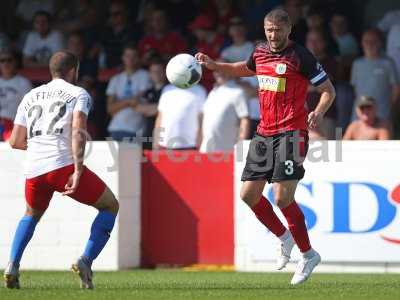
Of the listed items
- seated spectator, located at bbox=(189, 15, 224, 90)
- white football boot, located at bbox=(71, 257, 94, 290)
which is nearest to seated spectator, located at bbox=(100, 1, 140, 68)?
seated spectator, located at bbox=(189, 15, 224, 90)

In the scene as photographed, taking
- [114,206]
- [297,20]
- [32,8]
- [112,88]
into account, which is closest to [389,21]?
[297,20]

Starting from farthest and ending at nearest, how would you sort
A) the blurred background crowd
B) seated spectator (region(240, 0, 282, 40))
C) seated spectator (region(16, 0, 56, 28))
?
seated spectator (region(16, 0, 56, 28)), seated spectator (region(240, 0, 282, 40)), the blurred background crowd

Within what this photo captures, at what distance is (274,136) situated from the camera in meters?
9.59

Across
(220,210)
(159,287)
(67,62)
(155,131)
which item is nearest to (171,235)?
(220,210)

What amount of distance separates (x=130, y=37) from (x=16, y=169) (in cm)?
434

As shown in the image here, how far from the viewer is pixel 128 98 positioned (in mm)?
15281

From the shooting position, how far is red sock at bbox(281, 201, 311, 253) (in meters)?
9.55

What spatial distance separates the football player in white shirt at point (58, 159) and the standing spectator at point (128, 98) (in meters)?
6.02

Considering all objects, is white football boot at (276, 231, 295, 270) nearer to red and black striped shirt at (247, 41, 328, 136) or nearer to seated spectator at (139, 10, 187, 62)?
red and black striped shirt at (247, 41, 328, 136)

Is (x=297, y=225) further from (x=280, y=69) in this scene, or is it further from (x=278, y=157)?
(x=280, y=69)

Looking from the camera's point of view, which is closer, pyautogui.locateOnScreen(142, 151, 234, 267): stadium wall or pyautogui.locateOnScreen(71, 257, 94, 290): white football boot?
pyautogui.locateOnScreen(71, 257, 94, 290): white football boot

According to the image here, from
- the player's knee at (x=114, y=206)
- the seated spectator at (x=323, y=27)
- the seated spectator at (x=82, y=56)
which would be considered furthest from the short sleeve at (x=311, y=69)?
the seated spectator at (x=82, y=56)

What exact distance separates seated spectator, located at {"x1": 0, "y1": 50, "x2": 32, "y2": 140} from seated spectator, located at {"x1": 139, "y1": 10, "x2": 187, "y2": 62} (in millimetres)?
1789

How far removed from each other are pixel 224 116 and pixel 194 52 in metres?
2.23
